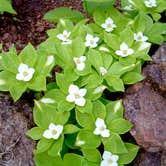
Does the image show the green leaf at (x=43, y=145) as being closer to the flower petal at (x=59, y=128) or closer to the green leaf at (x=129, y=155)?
the flower petal at (x=59, y=128)

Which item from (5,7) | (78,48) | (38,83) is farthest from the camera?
(5,7)

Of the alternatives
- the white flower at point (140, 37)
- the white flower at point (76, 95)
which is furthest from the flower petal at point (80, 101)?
the white flower at point (140, 37)

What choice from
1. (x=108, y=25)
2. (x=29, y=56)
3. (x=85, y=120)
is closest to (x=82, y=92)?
(x=85, y=120)

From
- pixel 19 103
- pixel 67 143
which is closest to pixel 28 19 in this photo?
pixel 19 103

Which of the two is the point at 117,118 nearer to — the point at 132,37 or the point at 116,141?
the point at 116,141

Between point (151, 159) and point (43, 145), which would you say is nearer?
point (43, 145)

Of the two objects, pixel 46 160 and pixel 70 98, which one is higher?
pixel 70 98

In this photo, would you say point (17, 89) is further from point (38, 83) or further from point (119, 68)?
point (119, 68)
